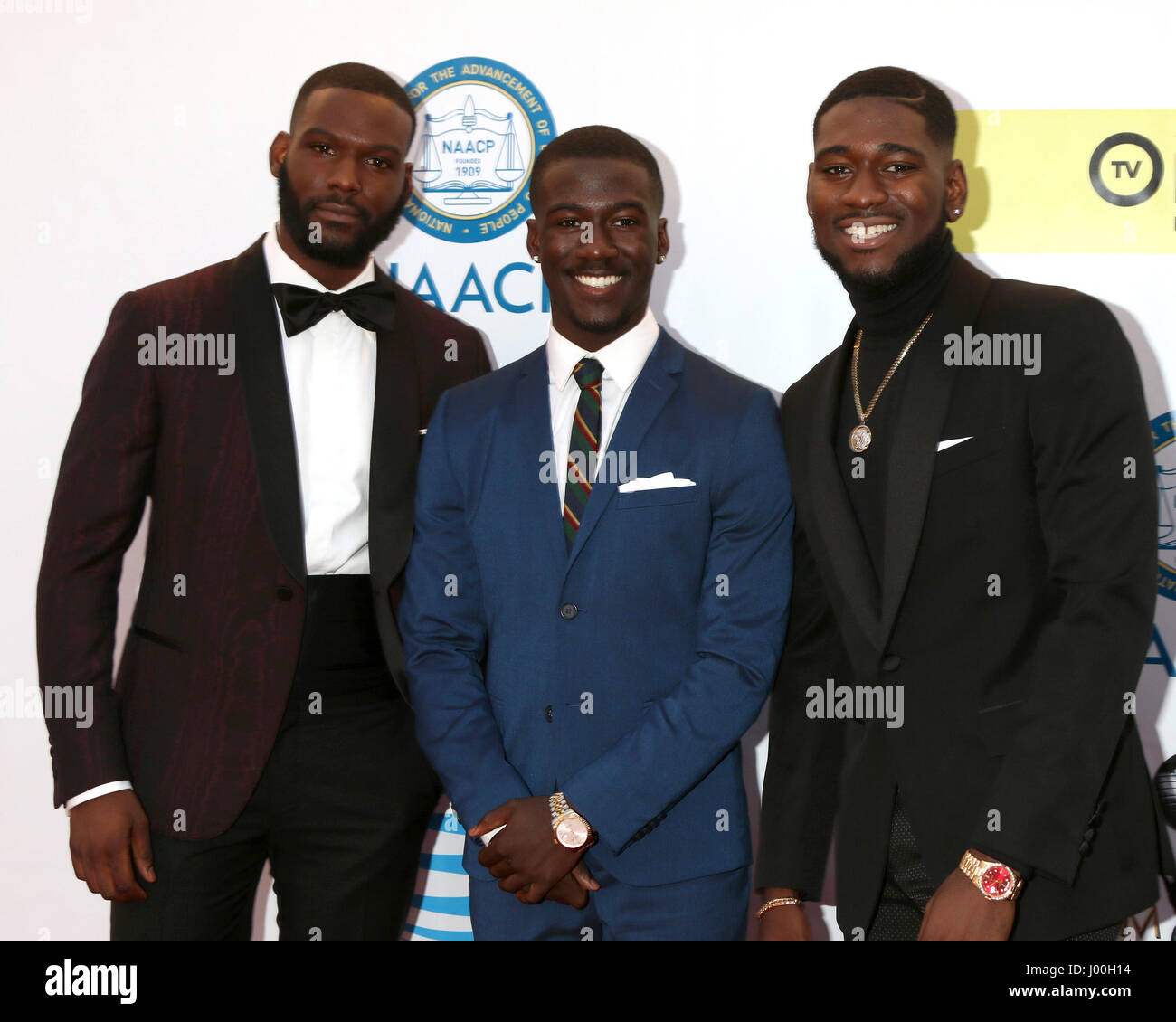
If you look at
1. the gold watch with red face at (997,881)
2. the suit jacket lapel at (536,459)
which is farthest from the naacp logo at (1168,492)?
the suit jacket lapel at (536,459)

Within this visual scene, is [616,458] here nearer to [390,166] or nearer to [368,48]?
[390,166]

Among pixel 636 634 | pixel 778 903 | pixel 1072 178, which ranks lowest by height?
pixel 778 903

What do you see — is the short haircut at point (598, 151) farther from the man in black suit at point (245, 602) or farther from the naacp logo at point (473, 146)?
the naacp logo at point (473, 146)

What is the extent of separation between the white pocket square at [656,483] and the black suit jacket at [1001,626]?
0.28 m

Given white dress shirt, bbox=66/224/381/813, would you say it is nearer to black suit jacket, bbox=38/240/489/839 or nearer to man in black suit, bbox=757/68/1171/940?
black suit jacket, bbox=38/240/489/839

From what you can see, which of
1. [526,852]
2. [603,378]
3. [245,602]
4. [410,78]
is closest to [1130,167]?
[603,378]

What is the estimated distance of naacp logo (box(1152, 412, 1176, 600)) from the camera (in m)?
3.66

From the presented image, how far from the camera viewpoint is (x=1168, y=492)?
3.68 meters

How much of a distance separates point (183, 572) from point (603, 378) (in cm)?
112

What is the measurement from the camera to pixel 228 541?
104 inches

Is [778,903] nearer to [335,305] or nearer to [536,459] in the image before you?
[536,459]

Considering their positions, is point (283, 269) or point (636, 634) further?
point (283, 269)
